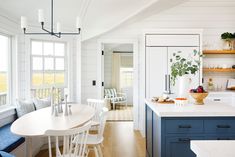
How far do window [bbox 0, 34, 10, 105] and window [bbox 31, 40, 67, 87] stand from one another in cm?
52

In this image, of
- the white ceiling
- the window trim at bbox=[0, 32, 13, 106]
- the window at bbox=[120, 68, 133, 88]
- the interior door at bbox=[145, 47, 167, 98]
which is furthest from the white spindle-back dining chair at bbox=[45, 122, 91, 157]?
the window at bbox=[120, 68, 133, 88]

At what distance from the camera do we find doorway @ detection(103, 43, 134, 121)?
25.1ft

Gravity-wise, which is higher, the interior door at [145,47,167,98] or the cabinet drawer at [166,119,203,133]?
the interior door at [145,47,167,98]

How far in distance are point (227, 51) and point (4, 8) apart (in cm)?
457

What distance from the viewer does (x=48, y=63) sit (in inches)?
178

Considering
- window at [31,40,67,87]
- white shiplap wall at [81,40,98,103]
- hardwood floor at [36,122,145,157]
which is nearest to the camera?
hardwood floor at [36,122,145,157]

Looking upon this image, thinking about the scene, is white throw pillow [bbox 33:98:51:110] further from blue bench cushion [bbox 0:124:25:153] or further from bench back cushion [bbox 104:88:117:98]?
bench back cushion [bbox 104:88:117:98]

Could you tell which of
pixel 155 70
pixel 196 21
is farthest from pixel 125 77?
pixel 196 21

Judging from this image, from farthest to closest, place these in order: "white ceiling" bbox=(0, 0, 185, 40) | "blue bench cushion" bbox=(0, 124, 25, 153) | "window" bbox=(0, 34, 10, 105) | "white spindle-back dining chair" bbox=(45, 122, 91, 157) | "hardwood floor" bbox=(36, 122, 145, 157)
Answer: "window" bbox=(0, 34, 10, 105)
"hardwood floor" bbox=(36, 122, 145, 157)
"white ceiling" bbox=(0, 0, 185, 40)
"blue bench cushion" bbox=(0, 124, 25, 153)
"white spindle-back dining chair" bbox=(45, 122, 91, 157)

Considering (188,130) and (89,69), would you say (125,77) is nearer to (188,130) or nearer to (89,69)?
(89,69)

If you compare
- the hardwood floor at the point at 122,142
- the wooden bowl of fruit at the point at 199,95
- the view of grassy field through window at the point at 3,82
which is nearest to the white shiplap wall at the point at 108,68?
the hardwood floor at the point at 122,142

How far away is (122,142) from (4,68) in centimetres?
262

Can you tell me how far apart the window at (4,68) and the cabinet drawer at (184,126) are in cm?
302

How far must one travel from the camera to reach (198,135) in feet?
6.86
